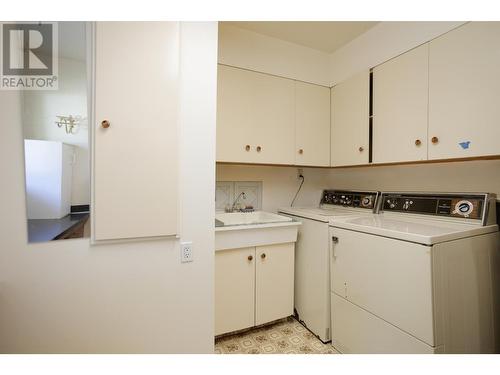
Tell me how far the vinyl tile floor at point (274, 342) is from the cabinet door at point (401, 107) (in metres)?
1.49

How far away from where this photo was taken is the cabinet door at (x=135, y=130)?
1.03m

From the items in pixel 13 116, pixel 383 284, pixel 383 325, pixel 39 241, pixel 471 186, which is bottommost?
pixel 383 325

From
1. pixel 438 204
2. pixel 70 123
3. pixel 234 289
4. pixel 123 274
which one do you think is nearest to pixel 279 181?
pixel 234 289

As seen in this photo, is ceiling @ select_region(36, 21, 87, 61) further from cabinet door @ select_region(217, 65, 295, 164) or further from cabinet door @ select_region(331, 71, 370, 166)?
cabinet door @ select_region(331, 71, 370, 166)

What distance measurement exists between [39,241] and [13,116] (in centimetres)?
51

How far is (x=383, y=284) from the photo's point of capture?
1.36 m

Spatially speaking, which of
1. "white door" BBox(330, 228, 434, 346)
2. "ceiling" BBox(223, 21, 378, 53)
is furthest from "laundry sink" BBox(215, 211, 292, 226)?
"ceiling" BBox(223, 21, 378, 53)

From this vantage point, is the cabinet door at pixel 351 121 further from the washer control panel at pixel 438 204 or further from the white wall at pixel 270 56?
the washer control panel at pixel 438 204

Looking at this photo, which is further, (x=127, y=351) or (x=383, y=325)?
(x=383, y=325)

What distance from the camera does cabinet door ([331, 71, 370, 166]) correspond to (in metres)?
1.92

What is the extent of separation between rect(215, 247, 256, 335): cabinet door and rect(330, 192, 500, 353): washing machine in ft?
2.13

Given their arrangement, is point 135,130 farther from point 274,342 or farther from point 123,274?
point 274,342
